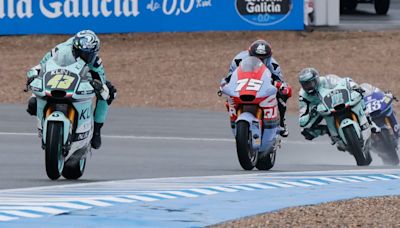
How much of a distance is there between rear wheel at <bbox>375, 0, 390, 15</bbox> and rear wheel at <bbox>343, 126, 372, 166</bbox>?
20.9 m

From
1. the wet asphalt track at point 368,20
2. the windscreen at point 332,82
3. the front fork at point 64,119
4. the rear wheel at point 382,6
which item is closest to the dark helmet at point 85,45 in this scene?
the front fork at point 64,119

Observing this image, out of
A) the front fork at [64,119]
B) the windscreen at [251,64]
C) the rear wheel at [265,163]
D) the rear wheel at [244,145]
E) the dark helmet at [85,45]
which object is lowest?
the rear wheel at [265,163]

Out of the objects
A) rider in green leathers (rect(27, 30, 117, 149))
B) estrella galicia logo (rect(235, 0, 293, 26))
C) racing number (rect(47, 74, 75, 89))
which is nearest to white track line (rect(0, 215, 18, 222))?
racing number (rect(47, 74, 75, 89))

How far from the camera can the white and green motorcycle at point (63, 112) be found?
41.4ft

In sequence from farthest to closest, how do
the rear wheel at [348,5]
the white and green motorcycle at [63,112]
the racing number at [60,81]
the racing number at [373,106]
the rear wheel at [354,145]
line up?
the rear wheel at [348,5] < the racing number at [373,106] < the rear wheel at [354,145] < the racing number at [60,81] < the white and green motorcycle at [63,112]

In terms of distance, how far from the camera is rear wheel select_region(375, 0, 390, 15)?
121 ft

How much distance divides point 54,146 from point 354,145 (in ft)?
16.1

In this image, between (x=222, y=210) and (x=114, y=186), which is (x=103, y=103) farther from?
(x=222, y=210)

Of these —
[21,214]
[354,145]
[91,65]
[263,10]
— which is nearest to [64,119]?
[91,65]

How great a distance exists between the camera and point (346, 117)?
16.5m

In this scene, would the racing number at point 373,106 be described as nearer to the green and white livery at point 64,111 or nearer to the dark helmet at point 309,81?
the dark helmet at point 309,81

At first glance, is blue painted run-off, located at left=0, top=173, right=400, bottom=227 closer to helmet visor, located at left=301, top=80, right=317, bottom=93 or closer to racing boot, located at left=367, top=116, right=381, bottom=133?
helmet visor, located at left=301, top=80, right=317, bottom=93

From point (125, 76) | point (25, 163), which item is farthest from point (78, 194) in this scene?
point (125, 76)

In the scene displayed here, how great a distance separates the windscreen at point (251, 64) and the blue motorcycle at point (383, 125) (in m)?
3.22
